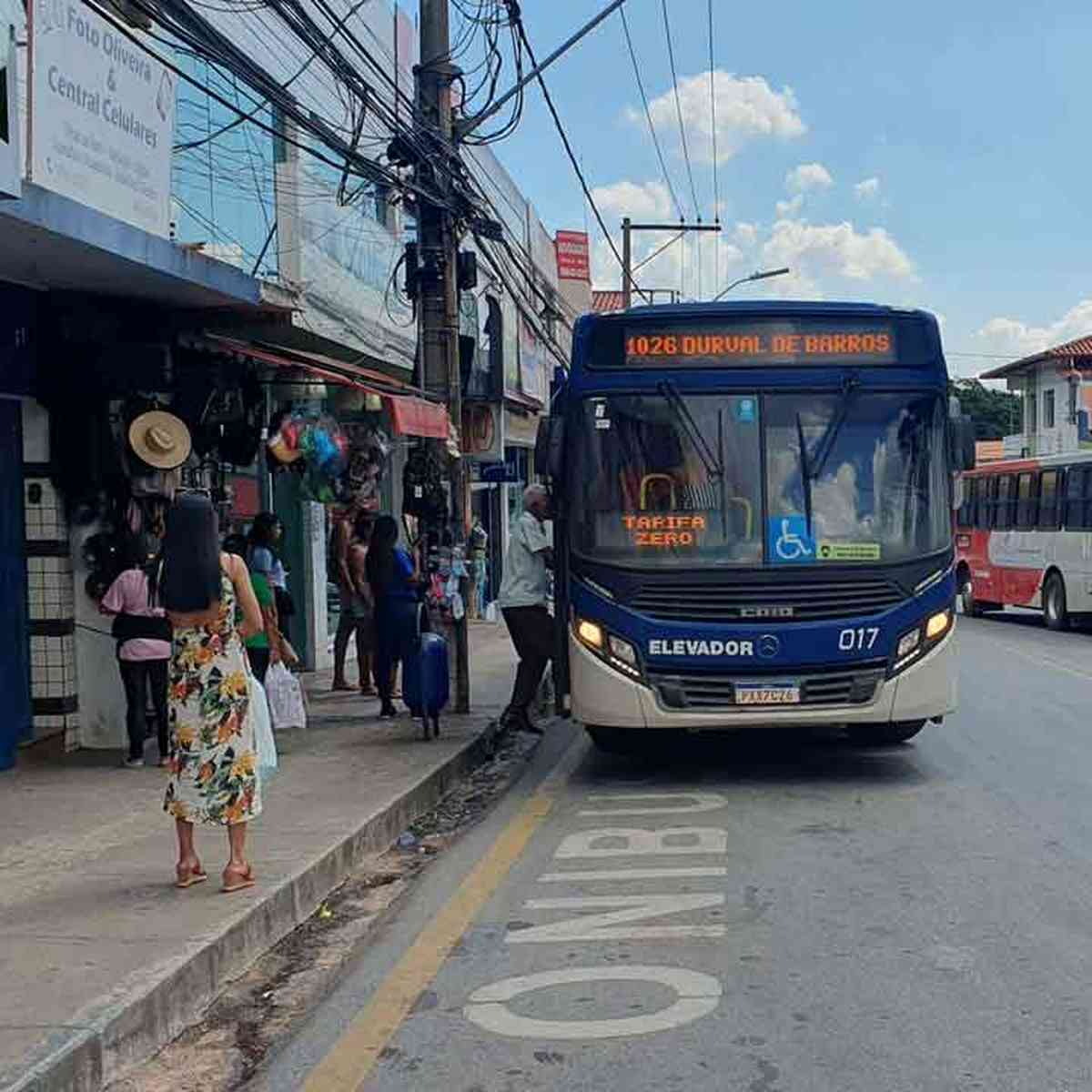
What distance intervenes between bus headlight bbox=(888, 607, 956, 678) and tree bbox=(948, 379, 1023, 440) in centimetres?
6972

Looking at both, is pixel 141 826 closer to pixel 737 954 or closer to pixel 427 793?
pixel 427 793

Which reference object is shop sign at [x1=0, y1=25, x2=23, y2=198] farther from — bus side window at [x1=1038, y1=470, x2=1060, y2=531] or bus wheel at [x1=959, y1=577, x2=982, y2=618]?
bus wheel at [x1=959, y1=577, x2=982, y2=618]

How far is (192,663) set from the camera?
6191 millimetres

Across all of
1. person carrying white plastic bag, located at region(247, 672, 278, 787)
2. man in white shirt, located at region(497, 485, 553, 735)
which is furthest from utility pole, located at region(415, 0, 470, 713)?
person carrying white plastic bag, located at region(247, 672, 278, 787)

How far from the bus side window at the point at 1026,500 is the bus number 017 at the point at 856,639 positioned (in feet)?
55.7

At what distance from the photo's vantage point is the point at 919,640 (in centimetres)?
922

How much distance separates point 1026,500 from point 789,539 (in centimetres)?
1749

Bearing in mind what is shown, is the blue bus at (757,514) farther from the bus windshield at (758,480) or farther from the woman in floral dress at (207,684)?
the woman in floral dress at (207,684)

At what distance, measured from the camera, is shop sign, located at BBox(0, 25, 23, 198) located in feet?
21.1

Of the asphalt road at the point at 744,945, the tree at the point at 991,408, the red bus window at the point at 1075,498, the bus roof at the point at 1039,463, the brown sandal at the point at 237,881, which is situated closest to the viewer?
the asphalt road at the point at 744,945

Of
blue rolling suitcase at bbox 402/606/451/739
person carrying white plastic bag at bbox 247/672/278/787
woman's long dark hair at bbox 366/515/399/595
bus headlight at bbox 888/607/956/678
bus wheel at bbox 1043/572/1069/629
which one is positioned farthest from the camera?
bus wheel at bbox 1043/572/1069/629

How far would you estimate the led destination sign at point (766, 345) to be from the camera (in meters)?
9.40

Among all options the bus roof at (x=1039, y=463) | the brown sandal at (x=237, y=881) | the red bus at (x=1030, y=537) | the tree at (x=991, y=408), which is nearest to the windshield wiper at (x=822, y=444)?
the brown sandal at (x=237, y=881)

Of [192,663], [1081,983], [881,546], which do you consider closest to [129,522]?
[192,663]
